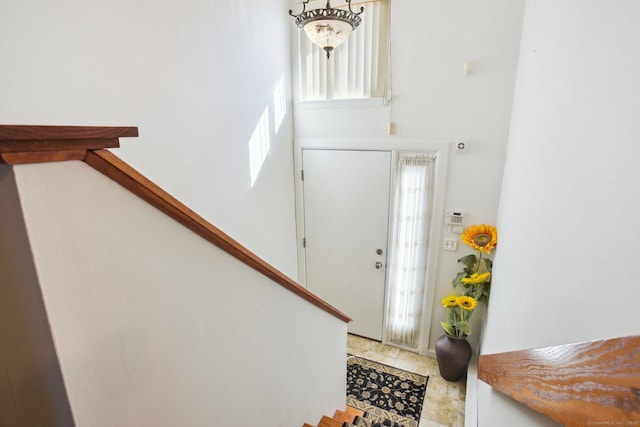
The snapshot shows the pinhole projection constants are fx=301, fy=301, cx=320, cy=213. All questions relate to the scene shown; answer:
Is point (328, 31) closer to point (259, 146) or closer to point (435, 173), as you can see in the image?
point (259, 146)

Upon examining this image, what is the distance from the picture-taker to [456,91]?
97.8 inches

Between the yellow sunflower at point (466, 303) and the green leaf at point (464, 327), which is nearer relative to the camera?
the yellow sunflower at point (466, 303)

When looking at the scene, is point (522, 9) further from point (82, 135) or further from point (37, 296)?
point (37, 296)

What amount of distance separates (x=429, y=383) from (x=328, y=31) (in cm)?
304

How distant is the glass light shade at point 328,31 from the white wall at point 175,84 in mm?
639

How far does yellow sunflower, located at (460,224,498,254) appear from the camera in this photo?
2.38 m

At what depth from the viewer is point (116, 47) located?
1.43 m

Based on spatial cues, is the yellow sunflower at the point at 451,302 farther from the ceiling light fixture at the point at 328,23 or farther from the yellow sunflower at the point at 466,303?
the ceiling light fixture at the point at 328,23

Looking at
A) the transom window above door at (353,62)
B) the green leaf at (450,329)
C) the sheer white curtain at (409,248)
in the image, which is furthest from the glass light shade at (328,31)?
the green leaf at (450,329)

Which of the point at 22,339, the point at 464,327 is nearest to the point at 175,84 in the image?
the point at 22,339

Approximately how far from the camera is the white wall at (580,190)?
57 cm

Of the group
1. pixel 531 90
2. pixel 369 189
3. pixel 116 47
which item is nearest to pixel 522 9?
pixel 531 90

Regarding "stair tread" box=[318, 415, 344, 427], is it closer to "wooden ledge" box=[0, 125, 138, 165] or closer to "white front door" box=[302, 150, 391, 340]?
"white front door" box=[302, 150, 391, 340]

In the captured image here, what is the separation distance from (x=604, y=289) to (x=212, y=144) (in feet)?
6.80
